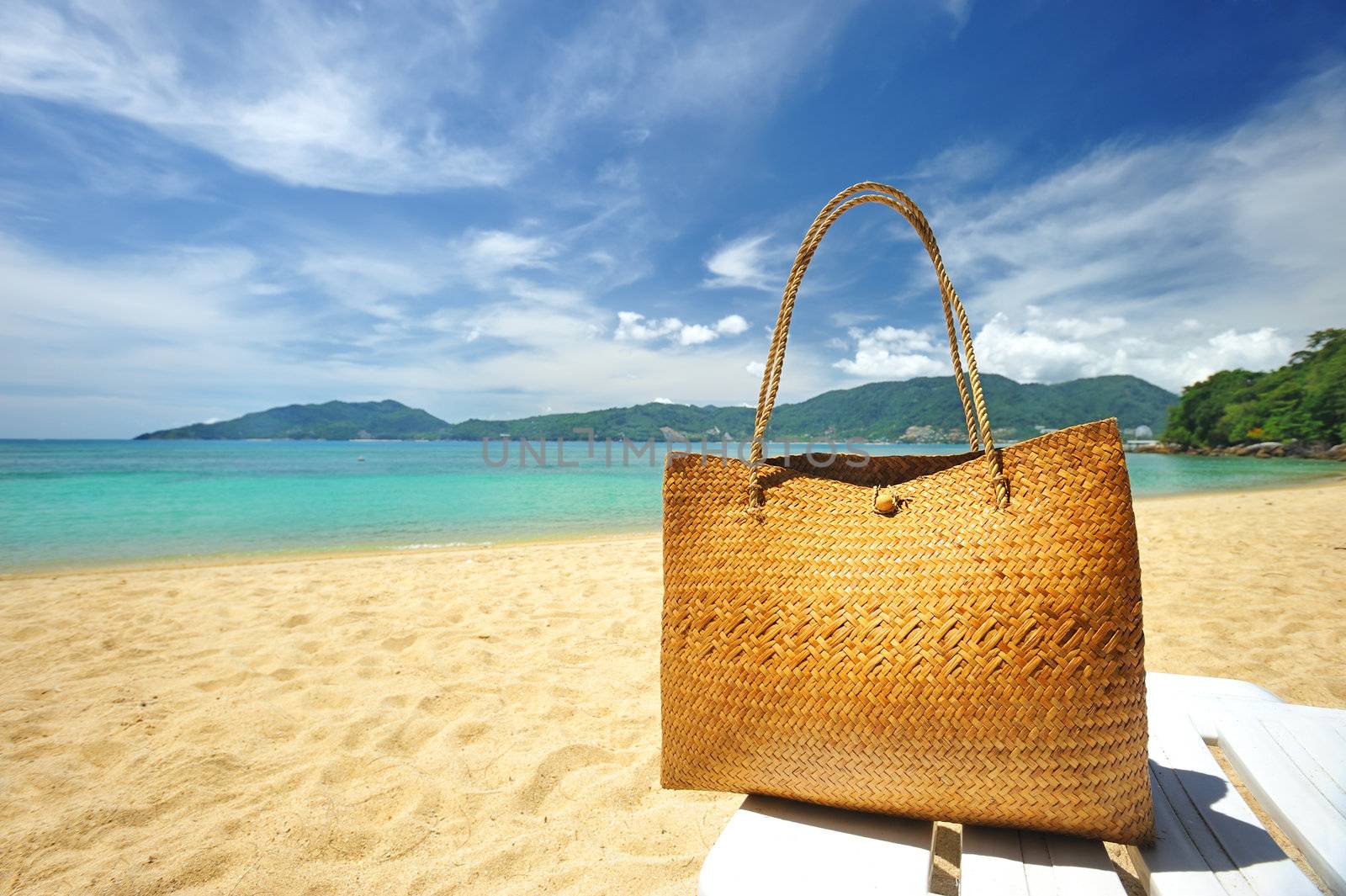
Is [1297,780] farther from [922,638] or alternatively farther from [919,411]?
[919,411]

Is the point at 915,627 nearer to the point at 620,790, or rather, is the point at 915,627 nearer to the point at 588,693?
the point at 620,790

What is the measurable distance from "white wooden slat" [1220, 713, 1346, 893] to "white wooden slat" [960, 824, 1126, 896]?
0.34m

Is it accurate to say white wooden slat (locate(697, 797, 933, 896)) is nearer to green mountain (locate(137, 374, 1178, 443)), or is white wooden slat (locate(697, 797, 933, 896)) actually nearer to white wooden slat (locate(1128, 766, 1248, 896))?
white wooden slat (locate(1128, 766, 1248, 896))

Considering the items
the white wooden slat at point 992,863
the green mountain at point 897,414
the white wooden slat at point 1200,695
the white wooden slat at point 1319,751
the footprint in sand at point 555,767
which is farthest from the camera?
the green mountain at point 897,414

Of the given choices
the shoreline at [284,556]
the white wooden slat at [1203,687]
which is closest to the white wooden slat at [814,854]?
the white wooden slat at [1203,687]

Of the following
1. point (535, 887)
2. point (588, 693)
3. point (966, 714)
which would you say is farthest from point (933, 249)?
point (588, 693)

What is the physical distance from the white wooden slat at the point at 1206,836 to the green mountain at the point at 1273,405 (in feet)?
157

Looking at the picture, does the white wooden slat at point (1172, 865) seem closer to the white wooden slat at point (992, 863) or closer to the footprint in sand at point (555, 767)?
the white wooden slat at point (992, 863)

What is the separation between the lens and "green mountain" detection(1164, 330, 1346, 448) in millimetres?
34938

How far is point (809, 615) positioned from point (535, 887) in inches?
54.3

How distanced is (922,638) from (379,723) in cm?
278

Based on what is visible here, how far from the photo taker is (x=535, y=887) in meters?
1.85

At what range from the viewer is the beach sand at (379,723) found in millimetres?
1989

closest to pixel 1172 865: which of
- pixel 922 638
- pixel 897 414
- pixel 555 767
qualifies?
pixel 922 638
